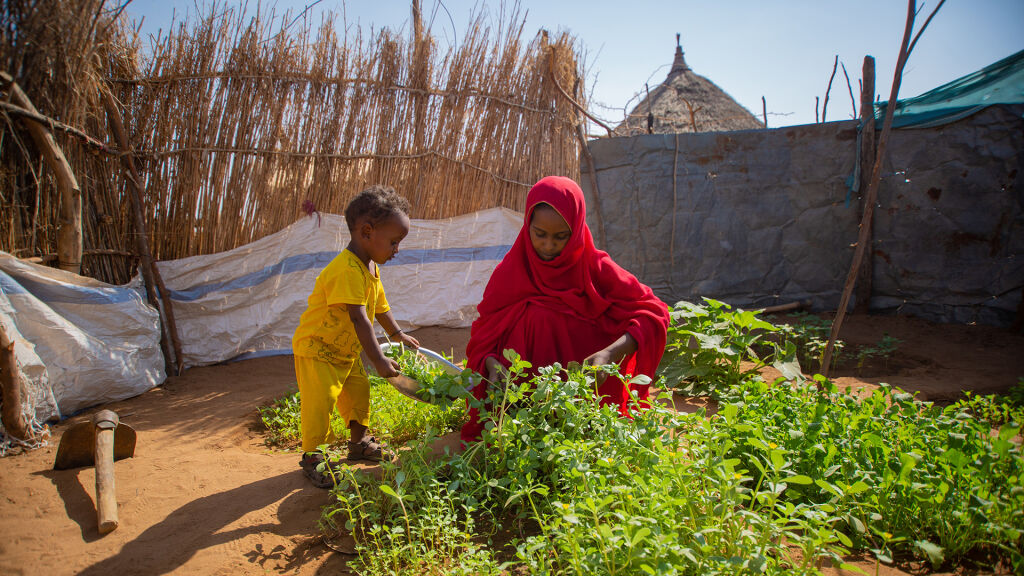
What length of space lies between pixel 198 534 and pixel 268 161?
13.5 ft

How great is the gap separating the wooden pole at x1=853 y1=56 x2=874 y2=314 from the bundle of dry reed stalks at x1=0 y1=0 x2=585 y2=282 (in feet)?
11.2

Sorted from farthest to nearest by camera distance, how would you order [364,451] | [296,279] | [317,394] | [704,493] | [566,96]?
1. [566,96]
2. [296,279]
3. [364,451]
4. [317,394]
5. [704,493]

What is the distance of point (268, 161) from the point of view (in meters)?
5.44

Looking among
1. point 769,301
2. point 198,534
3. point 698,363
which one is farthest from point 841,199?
point 198,534

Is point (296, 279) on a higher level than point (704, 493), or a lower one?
higher

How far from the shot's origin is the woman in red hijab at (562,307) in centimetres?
263

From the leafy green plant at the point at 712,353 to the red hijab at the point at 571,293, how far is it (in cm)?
99

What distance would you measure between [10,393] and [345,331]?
220cm

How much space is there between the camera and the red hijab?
265cm

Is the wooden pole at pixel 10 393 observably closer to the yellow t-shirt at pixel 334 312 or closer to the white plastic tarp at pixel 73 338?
the white plastic tarp at pixel 73 338

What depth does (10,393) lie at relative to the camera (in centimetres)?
321

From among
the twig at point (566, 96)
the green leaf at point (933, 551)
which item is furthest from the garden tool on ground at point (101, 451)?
the twig at point (566, 96)

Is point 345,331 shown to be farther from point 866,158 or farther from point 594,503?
point 866,158

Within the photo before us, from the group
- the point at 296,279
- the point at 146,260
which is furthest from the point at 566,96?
the point at 146,260
